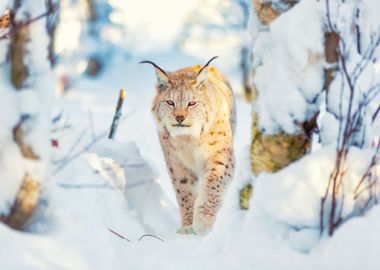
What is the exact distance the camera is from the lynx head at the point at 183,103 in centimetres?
592

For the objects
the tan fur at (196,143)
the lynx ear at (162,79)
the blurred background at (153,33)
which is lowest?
the blurred background at (153,33)

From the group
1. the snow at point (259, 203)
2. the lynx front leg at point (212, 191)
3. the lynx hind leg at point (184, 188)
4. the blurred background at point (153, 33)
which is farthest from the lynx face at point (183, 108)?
the blurred background at point (153, 33)

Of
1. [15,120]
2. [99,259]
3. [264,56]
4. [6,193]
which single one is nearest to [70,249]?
[99,259]

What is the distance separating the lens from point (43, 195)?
3.68m

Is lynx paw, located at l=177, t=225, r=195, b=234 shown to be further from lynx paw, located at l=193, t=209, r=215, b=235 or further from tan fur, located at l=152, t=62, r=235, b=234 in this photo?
lynx paw, located at l=193, t=209, r=215, b=235

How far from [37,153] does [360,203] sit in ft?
5.18

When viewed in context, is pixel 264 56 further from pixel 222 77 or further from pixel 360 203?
pixel 222 77

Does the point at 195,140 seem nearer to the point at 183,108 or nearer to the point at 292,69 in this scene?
the point at 183,108

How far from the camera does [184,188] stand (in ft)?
20.7

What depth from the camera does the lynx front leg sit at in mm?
5727

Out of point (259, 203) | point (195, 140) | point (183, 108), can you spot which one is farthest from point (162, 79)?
point (259, 203)

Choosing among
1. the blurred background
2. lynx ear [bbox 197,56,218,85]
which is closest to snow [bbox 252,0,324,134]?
lynx ear [bbox 197,56,218,85]

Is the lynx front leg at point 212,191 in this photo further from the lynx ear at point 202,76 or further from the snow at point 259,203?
the snow at point 259,203

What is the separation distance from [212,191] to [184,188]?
0.48m
